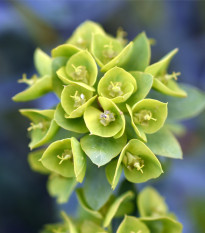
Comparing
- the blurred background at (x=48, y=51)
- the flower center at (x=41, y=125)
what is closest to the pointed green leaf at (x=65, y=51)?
the flower center at (x=41, y=125)

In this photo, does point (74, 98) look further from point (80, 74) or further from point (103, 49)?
point (103, 49)

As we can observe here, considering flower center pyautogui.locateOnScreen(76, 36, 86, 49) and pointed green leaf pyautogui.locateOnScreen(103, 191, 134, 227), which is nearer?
pointed green leaf pyautogui.locateOnScreen(103, 191, 134, 227)

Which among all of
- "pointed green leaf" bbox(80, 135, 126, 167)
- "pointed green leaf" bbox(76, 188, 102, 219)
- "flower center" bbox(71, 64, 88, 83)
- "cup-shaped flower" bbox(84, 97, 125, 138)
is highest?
"flower center" bbox(71, 64, 88, 83)

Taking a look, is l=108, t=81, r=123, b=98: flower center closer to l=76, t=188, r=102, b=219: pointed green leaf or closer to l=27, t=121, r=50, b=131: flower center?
l=27, t=121, r=50, b=131: flower center

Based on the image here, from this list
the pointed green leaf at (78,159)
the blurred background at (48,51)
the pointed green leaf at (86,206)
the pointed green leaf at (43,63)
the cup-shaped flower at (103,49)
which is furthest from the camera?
the blurred background at (48,51)

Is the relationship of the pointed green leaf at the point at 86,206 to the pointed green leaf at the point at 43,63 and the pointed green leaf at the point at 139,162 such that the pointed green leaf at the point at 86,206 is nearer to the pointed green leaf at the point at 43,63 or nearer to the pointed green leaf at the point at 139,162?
the pointed green leaf at the point at 139,162

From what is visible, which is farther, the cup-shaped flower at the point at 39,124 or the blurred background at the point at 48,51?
the blurred background at the point at 48,51

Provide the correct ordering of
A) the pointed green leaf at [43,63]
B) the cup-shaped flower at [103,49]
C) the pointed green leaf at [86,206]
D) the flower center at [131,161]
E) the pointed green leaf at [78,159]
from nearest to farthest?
the pointed green leaf at [78,159] < the flower center at [131,161] < the pointed green leaf at [86,206] < the cup-shaped flower at [103,49] < the pointed green leaf at [43,63]

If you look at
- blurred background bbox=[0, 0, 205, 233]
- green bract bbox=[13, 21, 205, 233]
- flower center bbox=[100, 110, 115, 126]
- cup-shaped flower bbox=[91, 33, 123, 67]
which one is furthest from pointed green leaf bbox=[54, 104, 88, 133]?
blurred background bbox=[0, 0, 205, 233]

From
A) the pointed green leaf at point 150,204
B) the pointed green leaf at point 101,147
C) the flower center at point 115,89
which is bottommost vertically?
the pointed green leaf at point 150,204
